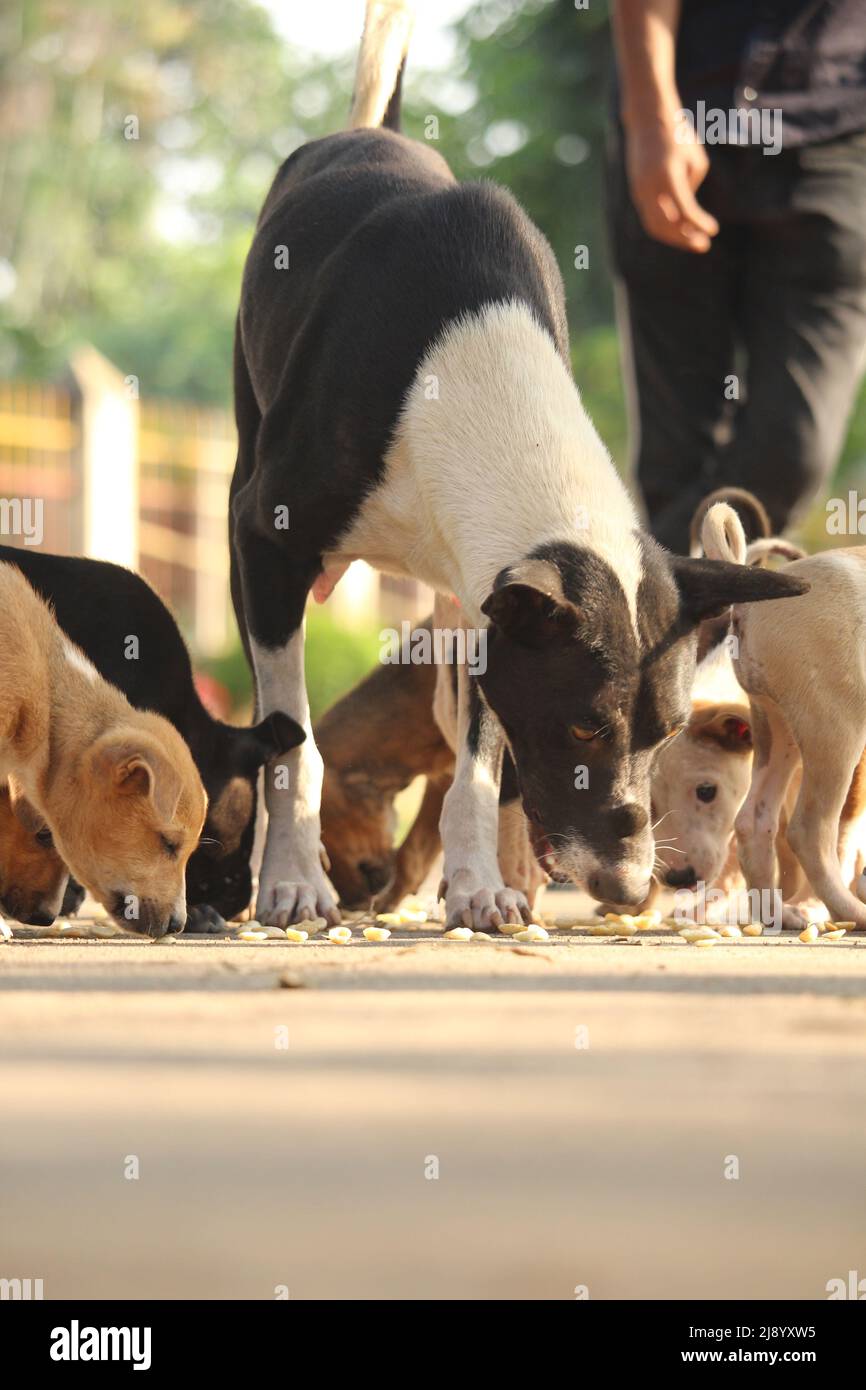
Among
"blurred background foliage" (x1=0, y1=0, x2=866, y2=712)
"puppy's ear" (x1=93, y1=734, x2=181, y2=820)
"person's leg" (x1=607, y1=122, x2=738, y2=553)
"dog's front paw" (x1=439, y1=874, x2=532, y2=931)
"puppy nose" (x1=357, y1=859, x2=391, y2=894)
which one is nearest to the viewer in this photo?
"puppy's ear" (x1=93, y1=734, x2=181, y2=820)

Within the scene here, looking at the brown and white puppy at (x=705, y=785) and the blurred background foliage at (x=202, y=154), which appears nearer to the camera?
the brown and white puppy at (x=705, y=785)

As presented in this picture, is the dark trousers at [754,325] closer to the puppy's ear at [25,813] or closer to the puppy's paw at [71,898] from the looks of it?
the puppy's paw at [71,898]

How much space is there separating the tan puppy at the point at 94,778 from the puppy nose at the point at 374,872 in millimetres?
1407

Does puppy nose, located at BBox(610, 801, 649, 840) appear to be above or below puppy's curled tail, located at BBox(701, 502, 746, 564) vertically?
below

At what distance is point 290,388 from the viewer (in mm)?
5613

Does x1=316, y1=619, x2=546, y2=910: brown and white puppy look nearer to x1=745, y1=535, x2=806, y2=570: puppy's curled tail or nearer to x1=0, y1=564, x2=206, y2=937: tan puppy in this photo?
x1=745, y1=535, x2=806, y2=570: puppy's curled tail

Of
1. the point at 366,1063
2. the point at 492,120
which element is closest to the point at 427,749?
the point at 366,1063

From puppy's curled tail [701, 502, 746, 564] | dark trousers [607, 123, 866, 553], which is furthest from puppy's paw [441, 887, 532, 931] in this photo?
dark trousers [607, 123, 866, 553]

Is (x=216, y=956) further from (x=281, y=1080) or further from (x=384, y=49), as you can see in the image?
(x=384, y=49)

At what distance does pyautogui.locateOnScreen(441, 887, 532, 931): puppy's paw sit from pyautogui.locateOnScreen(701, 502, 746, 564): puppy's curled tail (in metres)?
1.23

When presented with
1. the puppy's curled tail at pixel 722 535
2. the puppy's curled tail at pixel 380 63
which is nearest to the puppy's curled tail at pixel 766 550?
the puppy's curled tail at pixel 722 535

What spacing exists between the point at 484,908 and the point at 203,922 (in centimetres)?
92

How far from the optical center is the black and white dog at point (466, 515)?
4855 mm

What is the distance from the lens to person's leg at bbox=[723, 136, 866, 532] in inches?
282
